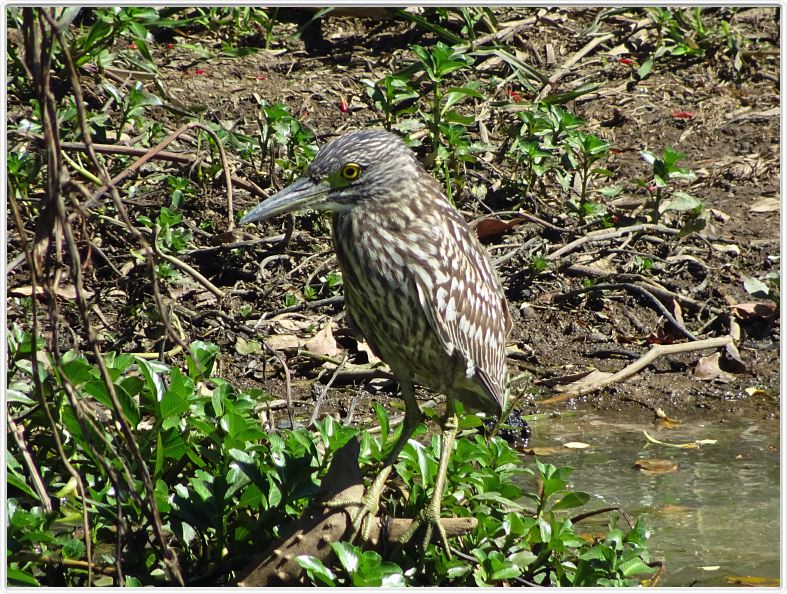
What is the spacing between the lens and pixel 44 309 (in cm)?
643

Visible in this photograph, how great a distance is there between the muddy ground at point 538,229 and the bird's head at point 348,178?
49.4 inches

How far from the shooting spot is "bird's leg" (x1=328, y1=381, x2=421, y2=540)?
159 inches

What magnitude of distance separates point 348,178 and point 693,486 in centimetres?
244

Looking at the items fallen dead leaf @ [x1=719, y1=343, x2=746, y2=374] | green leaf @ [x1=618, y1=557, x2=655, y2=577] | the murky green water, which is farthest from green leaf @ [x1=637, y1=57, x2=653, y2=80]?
green leaf @ [x1=618, y1=557, x2=655, y2=577]

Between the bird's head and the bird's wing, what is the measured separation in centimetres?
33

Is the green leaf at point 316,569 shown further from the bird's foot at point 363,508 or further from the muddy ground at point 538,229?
the muddy ground at point 538,229

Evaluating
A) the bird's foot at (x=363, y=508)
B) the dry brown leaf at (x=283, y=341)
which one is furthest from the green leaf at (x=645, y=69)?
the bird's foot at (x=363, y=508)

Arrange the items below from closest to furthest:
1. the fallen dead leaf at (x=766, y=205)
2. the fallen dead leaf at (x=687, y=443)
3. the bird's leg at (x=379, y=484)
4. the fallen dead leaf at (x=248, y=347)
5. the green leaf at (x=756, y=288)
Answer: the bird's leg at (x=379, y=484) < the fallen dead leaf at (x=687, y=443) < the fallen dead leaf at (x=248, y=347) < the green leaf at (x=756, y=288) < the fallen dead leaf at (x=766, y=205)

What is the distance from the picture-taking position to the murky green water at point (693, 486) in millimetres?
4770

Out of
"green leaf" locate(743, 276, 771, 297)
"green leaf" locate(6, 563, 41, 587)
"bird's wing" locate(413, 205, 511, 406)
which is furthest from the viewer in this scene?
"green leaf" locate(743, 276, 771, 297)

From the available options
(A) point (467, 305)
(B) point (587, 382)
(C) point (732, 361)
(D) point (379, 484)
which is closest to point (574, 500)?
(D) point (379, 484)

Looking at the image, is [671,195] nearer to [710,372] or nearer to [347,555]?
[710,372]

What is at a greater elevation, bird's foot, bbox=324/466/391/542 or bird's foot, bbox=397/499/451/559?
bird's foot, bbox=324/466/391/542

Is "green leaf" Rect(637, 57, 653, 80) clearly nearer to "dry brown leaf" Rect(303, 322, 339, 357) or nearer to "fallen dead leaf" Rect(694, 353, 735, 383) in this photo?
"fallen dead leaf" Rect(694, 353, 735, 383)
